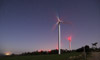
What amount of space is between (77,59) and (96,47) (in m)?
49.0

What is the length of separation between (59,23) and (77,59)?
2118cm

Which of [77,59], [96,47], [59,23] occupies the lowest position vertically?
[77,59]

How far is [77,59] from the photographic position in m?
26.2

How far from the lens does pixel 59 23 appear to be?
45.8m

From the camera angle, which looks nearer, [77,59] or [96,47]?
[77,59]

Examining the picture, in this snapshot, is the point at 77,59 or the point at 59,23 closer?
the point at 77,59

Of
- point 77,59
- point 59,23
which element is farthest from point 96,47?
point 77,59

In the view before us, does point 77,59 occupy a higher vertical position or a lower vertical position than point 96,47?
lower

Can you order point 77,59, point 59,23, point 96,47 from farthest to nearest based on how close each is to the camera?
point 96,47, point 59,23, point 77,59

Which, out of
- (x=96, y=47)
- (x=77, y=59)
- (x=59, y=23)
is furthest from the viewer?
(x=96, y=47)

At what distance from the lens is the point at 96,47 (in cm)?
7119

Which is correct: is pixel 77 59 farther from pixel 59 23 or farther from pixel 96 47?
pixel 96 47

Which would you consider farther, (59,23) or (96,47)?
(96,47)
